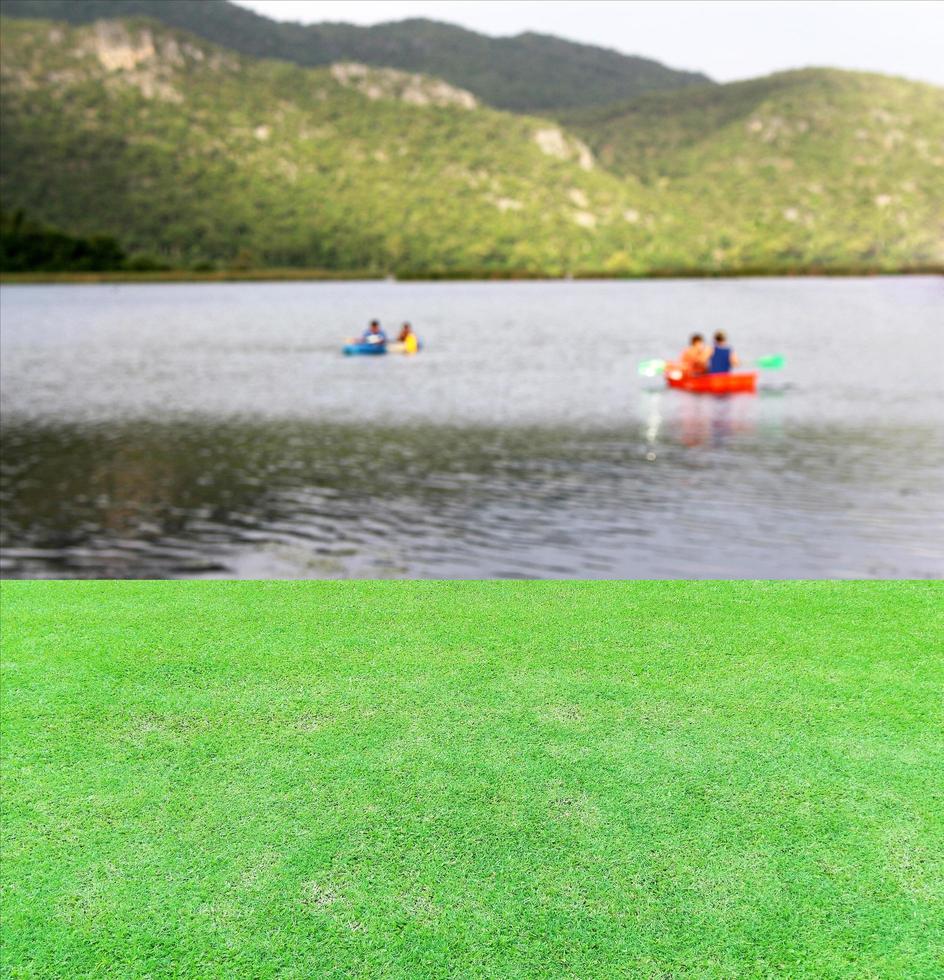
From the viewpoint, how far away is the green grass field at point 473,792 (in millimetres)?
2475

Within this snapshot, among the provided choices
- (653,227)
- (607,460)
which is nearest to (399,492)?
(607,460)

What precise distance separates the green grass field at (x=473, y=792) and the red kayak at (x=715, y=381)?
1795 centimetres

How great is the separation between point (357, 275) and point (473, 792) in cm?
11907

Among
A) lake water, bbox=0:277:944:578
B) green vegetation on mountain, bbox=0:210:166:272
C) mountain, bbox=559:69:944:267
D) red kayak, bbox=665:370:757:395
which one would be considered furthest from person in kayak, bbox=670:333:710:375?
mountain, bbox=559:69:944:267

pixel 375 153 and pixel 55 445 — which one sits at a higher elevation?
pixel 375 153

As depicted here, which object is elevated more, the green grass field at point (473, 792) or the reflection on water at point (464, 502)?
the green grass field at point (473, 792)

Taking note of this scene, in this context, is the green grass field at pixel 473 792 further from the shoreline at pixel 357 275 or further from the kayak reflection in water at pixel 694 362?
the shoreline at pixel 357 275

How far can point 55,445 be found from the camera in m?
16.4

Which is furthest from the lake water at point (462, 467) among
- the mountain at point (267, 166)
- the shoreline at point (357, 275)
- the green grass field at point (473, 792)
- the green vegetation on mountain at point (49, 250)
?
the mountain at point (267, 166)

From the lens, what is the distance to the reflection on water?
933 cm

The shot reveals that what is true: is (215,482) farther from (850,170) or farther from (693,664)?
(850,170)

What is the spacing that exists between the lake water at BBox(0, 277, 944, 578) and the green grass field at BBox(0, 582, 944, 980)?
434cm

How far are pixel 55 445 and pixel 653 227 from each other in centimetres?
12242

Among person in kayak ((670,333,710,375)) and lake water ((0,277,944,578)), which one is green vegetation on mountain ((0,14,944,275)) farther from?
person in kayak ((670,333,710,375))
